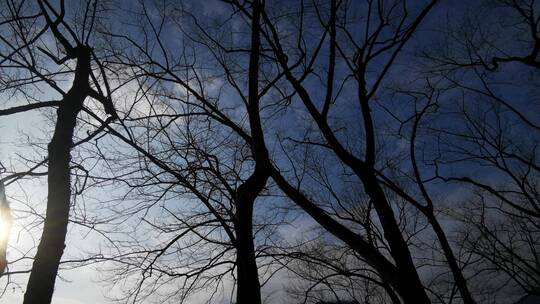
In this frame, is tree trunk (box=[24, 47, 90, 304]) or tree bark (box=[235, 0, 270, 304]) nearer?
tree trunk (box=[24, 47, 90, 304])

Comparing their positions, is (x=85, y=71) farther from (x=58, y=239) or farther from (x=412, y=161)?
(x=412, y=161)

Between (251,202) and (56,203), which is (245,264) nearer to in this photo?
(251,202)

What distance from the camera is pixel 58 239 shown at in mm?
3682

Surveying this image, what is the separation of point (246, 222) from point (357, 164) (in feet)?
7.71

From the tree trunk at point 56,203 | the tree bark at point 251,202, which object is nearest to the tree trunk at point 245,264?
the tree bark at point 251,202

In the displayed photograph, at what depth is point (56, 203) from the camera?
3816 mm

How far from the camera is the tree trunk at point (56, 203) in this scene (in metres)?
3.37

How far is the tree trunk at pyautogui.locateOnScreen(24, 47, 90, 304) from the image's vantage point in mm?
3370

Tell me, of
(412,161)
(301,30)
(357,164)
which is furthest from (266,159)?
(412,161)

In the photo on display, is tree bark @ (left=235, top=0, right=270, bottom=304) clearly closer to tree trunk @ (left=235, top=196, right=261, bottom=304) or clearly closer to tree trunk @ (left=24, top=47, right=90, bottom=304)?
tree trunk @ (left=235, top=196, right=261, bottom=304)

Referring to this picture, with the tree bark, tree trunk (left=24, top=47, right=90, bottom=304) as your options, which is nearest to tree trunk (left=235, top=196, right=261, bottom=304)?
the tree bark

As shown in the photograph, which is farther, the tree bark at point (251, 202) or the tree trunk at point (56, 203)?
the tree bark at point (251, 202)

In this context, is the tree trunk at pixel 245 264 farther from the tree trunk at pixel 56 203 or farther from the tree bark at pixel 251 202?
the tree trunk at pixel 56 203

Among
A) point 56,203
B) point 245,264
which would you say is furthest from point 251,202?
point 56,203
